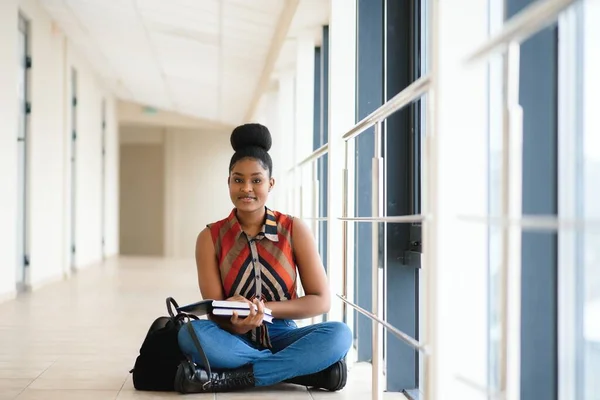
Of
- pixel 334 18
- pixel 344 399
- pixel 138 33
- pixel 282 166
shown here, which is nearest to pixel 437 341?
pixel 344 399

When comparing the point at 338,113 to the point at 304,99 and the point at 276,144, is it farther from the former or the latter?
the point at 276,144

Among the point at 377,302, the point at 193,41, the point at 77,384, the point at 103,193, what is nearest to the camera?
the point at 377,302

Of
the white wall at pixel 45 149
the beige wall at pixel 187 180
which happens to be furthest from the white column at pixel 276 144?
the beige wall at pixel 187 180

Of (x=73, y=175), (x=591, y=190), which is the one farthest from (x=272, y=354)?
(x=73, y=175)

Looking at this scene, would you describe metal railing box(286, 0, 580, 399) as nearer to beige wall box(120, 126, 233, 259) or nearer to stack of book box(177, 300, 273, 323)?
stack of book box(177, 300, 273, 323)

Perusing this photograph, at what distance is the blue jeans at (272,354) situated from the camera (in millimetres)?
2105

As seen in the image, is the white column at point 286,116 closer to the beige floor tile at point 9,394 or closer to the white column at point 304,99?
the white column at point 304,99

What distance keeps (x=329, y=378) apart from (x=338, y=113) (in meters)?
0.91

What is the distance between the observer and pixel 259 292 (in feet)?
7.15

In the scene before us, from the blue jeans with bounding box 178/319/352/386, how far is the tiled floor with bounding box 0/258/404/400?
61 mm

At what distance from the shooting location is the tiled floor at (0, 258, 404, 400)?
212 cm

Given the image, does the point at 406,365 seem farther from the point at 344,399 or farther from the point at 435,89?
the point at 435,89

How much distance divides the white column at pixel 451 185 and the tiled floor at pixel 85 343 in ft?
2.71

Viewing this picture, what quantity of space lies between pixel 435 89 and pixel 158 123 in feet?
31.9
